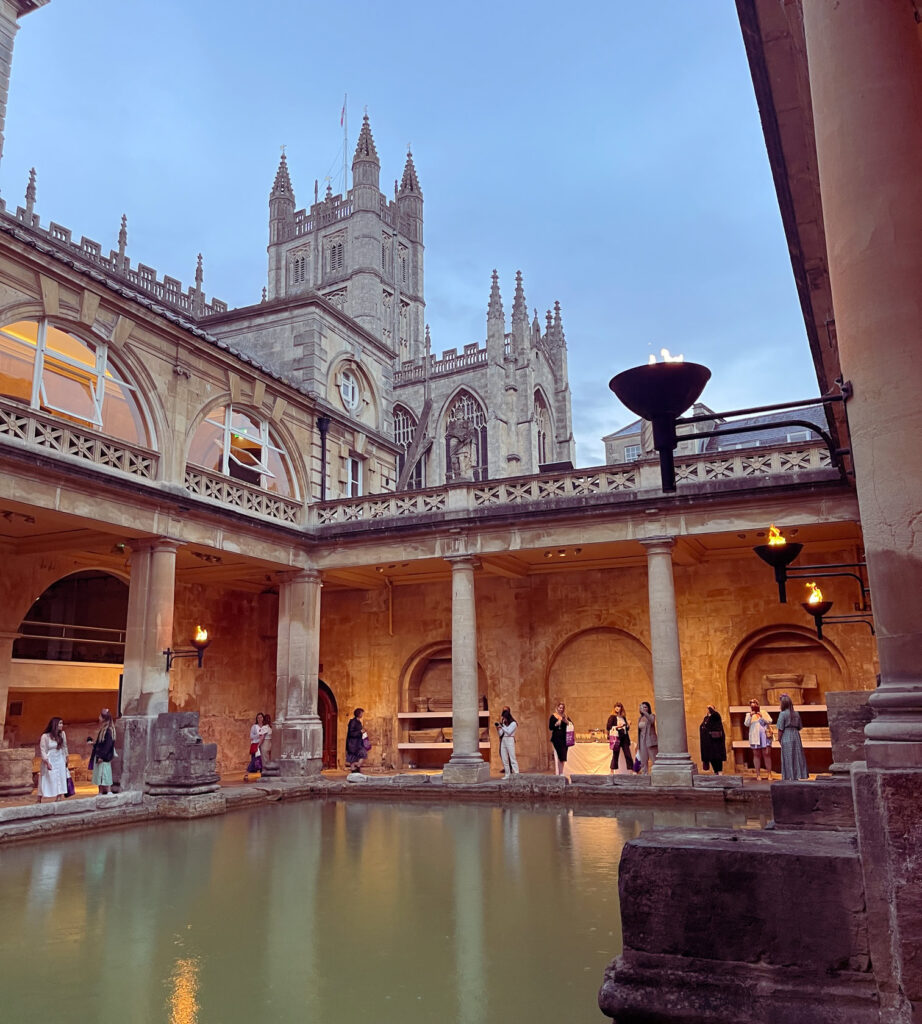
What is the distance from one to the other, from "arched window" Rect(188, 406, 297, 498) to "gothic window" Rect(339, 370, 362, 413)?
168 inches

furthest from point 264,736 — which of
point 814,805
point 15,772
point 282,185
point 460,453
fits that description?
point 282,185

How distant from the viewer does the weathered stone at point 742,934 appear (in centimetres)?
295

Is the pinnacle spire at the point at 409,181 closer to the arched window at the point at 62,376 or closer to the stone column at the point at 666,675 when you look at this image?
the arched window at the point at 62,376

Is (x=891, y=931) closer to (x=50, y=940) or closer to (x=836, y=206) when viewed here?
(x=836, y=206)

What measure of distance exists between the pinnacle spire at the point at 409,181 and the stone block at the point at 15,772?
63.7 m

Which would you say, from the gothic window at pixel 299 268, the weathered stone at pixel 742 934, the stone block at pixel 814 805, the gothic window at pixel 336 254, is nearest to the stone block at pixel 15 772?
the stone block at pixel 814 805

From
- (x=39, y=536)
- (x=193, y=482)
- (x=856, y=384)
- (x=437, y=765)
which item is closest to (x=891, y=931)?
(x=856, y=384)

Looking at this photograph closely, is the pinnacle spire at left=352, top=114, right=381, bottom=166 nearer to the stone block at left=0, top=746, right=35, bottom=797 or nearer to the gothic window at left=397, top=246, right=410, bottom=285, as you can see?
the gothic window at left=397, top=246, right=410, bottom=285

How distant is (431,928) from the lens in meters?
6.07

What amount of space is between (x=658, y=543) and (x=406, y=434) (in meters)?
35.5

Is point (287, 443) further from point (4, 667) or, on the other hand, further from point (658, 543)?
point (658, 543)

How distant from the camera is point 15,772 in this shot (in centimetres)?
1555

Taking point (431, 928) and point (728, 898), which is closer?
point (728, 898)

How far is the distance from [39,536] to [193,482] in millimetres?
3340
